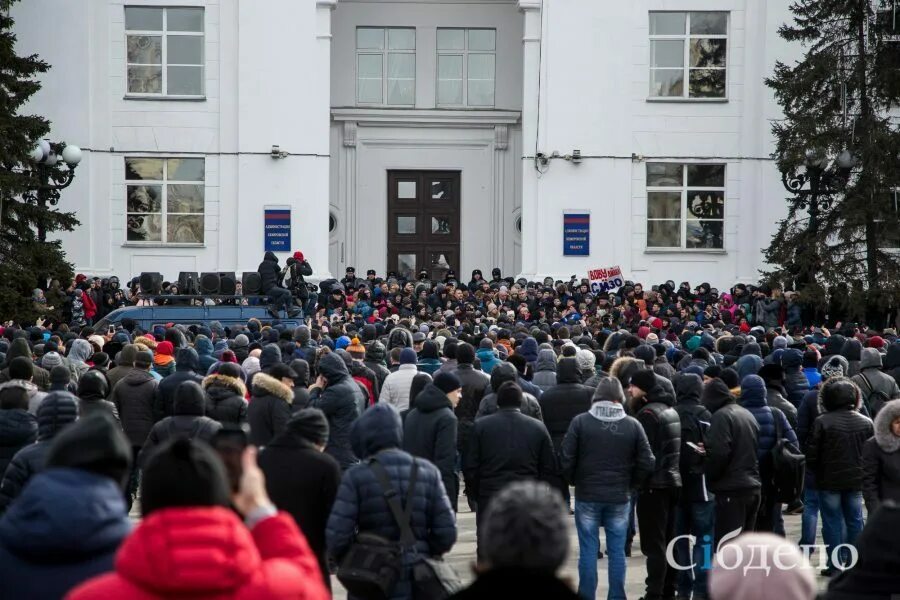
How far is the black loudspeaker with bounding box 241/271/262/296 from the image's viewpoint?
25078 mm

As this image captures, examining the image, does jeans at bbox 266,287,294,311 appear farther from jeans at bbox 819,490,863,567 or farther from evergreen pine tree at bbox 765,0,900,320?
jeans at bbox 819,490,863,567

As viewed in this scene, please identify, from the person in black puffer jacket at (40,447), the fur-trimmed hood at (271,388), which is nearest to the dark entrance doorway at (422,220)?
the fur-trimmed hood at (271,388)

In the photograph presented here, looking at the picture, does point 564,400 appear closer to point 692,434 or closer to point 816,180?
point 692,434

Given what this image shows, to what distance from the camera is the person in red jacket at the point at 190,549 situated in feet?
13.6

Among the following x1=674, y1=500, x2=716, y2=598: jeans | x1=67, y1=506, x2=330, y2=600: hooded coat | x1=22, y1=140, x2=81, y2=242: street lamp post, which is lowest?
x1=674, y1=500, x2=716, y2=598: jeans

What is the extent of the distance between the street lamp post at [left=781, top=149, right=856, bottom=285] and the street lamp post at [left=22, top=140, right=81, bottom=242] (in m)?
13.7

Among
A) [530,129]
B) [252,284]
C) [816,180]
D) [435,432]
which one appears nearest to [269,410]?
[435,432]

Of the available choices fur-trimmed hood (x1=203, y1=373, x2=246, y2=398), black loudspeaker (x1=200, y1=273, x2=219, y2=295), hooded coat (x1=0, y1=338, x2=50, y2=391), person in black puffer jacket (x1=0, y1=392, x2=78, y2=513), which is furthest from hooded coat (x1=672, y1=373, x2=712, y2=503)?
black loudspeaker (x1=200, y1=273, x2=219, y2=295)

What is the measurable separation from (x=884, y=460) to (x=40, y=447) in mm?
5350

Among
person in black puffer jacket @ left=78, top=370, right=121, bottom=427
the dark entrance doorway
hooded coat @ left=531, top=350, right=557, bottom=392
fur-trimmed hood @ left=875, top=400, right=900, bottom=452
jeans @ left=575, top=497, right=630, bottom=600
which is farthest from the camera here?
the dark entrance doorway

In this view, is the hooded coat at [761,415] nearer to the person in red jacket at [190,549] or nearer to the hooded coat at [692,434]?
the hooded coat at [692,434]

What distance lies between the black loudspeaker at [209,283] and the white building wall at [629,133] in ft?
32.7

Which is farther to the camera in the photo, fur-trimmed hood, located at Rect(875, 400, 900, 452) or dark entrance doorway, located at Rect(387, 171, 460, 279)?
dark entrance doorway, located at Rect(387, 171, 460, 279)

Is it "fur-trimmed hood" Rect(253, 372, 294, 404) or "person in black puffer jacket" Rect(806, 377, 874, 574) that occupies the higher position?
"fur-trimmed hood" Rect(253, 372, 294, 404)
